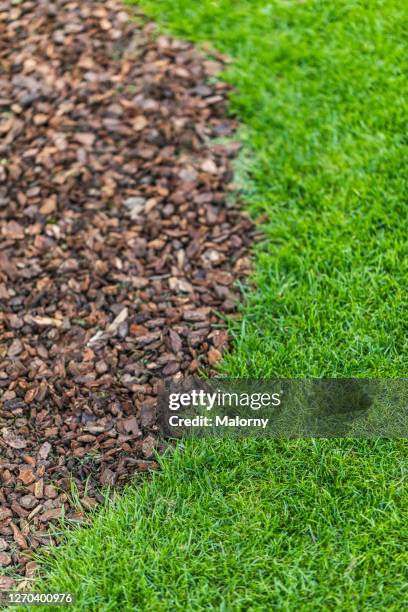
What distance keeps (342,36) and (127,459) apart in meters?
3.30

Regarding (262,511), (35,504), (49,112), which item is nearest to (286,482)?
(262,511)

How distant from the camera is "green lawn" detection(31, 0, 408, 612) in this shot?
3.04 meters

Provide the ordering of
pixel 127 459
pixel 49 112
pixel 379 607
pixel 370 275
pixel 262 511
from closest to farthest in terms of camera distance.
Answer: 1. pixel 379 607
2. pixel 262 511
3. pixel 127 459
4. pixel 370 275
5. pixel 49 112

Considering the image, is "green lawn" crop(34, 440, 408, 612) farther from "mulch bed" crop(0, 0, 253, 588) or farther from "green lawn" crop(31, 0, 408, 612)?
"mulch bed" crop(0, 0, 253, 588)

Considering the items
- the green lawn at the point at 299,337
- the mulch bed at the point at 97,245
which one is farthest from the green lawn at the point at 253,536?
the mulch bed at the point at 97,245

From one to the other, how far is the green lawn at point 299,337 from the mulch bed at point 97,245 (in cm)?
19

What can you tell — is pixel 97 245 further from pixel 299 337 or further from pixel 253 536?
pixel 253 536

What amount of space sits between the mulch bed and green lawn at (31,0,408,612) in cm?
19

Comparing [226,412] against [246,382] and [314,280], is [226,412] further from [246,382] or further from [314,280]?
[314,280]

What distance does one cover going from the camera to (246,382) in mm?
3646

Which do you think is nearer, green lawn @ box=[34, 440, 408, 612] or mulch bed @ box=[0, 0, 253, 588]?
green lawn @ box=[34, 440, 408, 612]

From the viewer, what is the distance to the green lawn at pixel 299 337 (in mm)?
3037

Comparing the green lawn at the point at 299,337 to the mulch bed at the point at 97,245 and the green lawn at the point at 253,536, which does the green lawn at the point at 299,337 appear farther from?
the mulch bed at the point at 97,245

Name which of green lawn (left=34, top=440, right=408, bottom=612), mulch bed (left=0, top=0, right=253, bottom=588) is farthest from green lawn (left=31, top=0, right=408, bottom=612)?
mulch bed (left=0, top=0, right=253, bottom=588)
